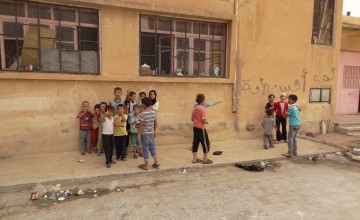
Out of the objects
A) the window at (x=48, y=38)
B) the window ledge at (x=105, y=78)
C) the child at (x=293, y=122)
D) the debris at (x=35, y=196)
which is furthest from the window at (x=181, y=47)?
the debris at (x=35, y=196)

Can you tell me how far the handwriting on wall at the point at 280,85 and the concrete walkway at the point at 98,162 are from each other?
1.65 meters

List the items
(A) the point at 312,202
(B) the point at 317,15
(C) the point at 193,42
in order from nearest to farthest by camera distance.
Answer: (A) the point at 312,202
(C) the point at 193,42
(B) the point at 317,15

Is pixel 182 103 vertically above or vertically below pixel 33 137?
above

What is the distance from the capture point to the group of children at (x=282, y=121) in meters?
6.65

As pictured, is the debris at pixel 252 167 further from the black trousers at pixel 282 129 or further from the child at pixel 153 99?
the black trousers at pixel 282 129

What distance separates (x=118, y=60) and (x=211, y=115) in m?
2.94

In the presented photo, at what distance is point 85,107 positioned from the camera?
6219 millimetres

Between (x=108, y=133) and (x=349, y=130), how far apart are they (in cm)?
817

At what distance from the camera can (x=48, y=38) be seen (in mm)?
6168

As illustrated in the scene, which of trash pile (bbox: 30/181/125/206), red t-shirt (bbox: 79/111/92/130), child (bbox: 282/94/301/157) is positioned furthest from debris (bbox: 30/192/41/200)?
child (bbox: 282/94/301/157)

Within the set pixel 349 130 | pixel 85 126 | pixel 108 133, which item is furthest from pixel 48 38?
pixel 349 130

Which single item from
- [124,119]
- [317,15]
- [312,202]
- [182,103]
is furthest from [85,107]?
[317,15]

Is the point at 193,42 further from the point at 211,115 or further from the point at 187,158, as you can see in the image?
the point at 187,158

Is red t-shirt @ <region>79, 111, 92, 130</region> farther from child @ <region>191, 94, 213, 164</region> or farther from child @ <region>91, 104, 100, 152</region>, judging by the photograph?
child @ <region>191, 94, 213, 164</region>
